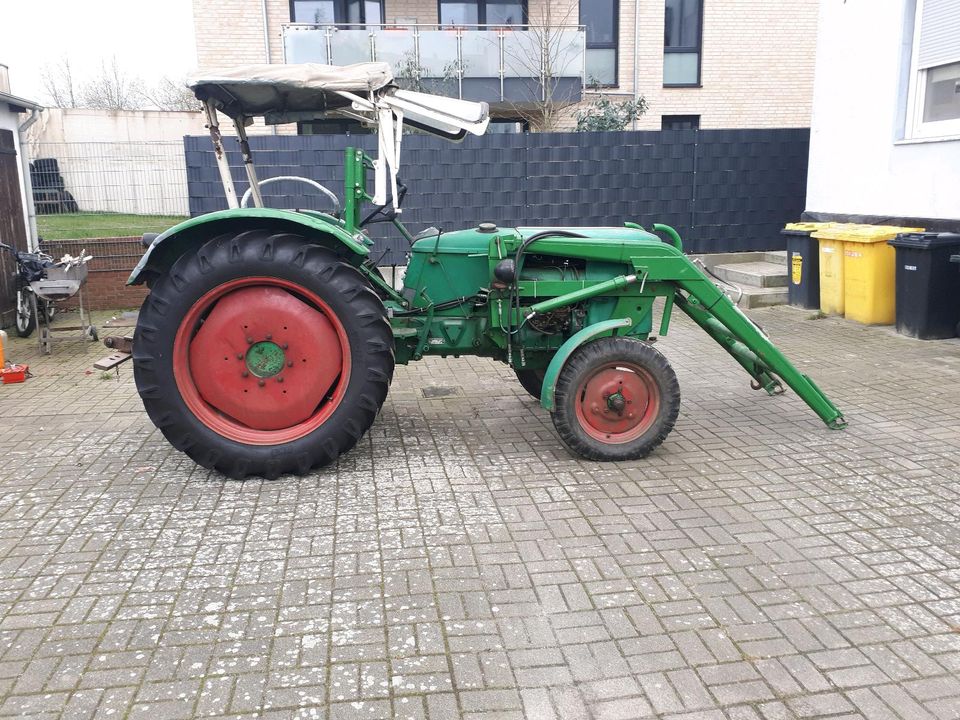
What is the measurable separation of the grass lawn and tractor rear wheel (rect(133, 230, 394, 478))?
6.61 metres

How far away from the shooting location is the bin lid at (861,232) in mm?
8555

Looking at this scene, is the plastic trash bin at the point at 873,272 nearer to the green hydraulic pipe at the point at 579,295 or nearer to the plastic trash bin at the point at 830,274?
the plastic trash bin at the point at 830,274

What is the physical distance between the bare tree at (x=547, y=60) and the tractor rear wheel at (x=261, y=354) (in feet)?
40.1

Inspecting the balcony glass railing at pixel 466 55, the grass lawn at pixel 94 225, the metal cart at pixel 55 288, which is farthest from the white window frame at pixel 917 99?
the metal cart at pixel 55 288

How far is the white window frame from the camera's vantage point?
8719mm

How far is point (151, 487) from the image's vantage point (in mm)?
4426

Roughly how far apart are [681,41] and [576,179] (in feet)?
26.7

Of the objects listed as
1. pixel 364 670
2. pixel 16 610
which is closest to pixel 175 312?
pixel 16 610

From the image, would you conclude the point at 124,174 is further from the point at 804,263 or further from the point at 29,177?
the point at 804,263

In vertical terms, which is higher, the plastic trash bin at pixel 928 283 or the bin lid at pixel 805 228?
the bin lid at pixel 805 228

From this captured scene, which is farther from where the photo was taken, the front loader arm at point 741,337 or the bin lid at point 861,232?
the bin lid at point 861,232

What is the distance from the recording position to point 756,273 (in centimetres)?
1085

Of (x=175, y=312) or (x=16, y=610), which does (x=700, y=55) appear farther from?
(x=16, y=610)

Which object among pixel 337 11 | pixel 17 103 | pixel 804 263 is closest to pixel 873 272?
pixel 804 263
